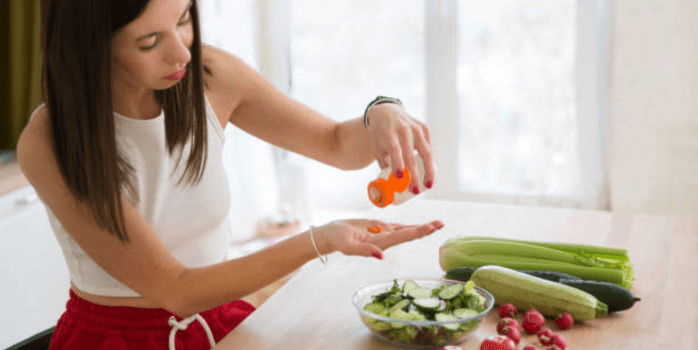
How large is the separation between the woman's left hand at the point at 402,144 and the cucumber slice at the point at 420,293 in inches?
6.0

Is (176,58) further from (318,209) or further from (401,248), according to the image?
(318,209)

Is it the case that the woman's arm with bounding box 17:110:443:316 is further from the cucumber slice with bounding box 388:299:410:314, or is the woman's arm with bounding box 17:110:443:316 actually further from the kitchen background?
the kitchen background

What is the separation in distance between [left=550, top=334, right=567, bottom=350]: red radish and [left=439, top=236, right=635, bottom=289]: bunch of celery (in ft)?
0.70

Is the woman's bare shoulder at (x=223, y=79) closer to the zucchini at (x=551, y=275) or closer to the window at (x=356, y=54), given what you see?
the zucchini at (x=551, y=275)

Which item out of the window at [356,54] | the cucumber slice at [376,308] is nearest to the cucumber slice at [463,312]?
the cucumber slice at [376,308]

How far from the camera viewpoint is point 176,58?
3.93 ft

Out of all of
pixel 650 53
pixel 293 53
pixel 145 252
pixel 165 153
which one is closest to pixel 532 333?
pixel 145 252

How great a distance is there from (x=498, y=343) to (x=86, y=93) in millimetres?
733

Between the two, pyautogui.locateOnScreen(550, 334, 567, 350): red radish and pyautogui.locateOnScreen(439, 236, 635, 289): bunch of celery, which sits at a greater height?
pyautogui.locateOnScreen(439, 236, 635, 289): bunch of celery

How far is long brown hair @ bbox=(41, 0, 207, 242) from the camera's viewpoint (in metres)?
1.15

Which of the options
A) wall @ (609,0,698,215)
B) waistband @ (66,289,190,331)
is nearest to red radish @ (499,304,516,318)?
waistband @ (66,289,190,331)

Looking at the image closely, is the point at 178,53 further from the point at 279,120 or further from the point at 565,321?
the point at 565,321

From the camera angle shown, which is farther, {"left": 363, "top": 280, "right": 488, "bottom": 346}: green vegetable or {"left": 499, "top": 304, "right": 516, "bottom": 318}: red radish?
{"left": 499, "top": 304, "right": 516, "bottom": 318}: red radish

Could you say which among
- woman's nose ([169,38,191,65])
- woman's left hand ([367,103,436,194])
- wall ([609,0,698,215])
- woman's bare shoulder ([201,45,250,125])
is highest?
woman's nose ([169,38,191,65])
